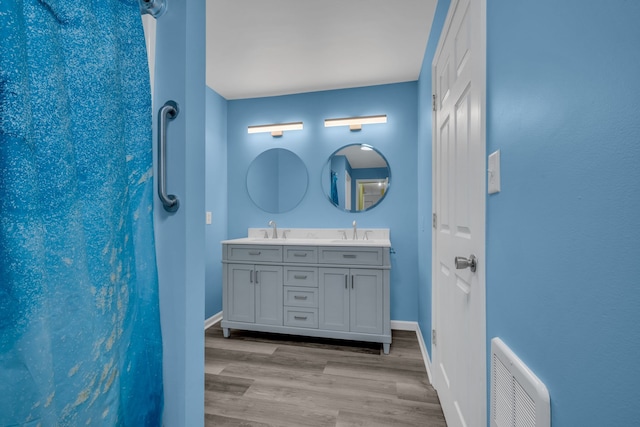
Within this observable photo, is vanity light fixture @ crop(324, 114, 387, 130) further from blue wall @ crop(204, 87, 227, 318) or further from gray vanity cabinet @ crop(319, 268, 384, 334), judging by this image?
gray vanity cabinet @ crop(319, 268, 384, 334)

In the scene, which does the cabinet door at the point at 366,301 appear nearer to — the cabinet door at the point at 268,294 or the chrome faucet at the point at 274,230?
the cabinet door at the point at 268,294

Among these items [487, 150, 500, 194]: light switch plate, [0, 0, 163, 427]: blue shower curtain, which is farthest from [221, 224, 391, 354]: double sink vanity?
[0, 0, 163, 427]: blue shower curtain

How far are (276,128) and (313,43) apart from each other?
1089mm

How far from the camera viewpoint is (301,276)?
251 centimetres

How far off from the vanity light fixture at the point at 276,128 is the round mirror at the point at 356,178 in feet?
1.74

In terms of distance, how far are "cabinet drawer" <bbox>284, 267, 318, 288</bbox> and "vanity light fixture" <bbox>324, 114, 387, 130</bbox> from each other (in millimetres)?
1536

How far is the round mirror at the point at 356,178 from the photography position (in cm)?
298

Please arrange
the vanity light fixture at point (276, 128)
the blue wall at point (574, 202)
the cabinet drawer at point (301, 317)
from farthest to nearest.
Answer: the vanity light fixture at point (276, 128)
the cabinet drawer at point (301, 317)
the blue wall at point (574, 202)

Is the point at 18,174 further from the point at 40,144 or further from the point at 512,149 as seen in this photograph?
the point at 512,149

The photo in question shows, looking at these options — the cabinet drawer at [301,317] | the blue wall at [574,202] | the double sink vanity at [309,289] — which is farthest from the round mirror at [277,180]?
the blue wall at [574,202]

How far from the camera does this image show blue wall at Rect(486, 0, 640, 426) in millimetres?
391

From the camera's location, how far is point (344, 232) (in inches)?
117

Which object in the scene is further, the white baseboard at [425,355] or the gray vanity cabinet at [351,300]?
the gray vanity cabinet at [351,300]

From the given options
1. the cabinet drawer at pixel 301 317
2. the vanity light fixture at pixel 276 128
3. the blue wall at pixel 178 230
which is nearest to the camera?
the blue wall at pixel 178 230
